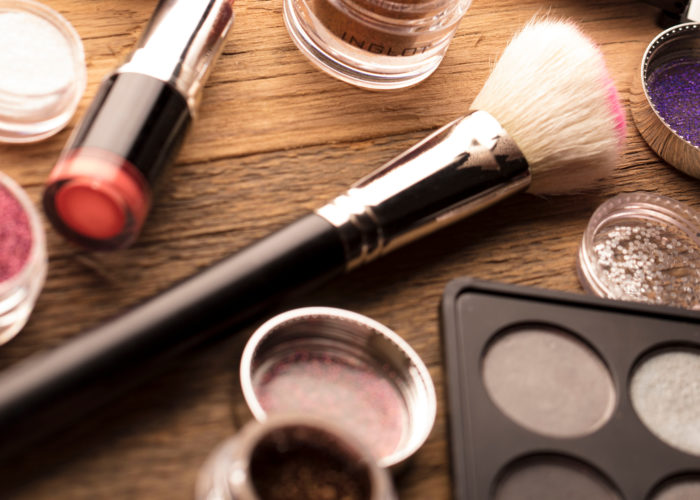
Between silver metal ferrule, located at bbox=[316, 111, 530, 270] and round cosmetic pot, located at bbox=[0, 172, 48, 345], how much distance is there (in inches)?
7.5

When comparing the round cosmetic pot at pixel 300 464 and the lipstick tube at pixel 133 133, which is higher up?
the lipstick tube at pixel 133 133

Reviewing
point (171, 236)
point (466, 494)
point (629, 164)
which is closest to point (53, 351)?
point (171, 236)

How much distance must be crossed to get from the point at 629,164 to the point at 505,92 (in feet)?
0.57

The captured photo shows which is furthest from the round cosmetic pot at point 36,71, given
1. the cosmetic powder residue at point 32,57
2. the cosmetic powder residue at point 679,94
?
the cosmetic powder residue at point 679,94

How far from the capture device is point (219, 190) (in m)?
0.63

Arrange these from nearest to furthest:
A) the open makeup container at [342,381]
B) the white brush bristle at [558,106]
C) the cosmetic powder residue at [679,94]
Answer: the open makeup container at [342,381]
the white brush bristle at [558,106]
the cosmetic powder residue at [679,94]

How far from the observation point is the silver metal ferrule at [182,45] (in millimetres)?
565

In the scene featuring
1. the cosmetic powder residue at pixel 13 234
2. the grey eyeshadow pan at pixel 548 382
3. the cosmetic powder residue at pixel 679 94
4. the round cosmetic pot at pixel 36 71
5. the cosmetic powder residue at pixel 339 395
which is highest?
the cosmetic powder residue at pixel 679 94

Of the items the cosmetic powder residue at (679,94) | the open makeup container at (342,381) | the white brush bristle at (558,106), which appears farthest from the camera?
the cosmetic powder residue at (679,94)

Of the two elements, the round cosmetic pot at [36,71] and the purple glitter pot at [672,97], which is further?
the purple glitter pot at [672,97]

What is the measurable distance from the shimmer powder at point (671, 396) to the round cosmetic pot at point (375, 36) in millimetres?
319

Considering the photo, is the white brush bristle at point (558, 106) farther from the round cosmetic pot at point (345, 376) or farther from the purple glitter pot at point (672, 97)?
the round cosmetic pot at point (345, 376)

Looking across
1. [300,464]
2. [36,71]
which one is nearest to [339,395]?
[300,464]

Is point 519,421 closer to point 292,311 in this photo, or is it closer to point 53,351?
point 292,311
